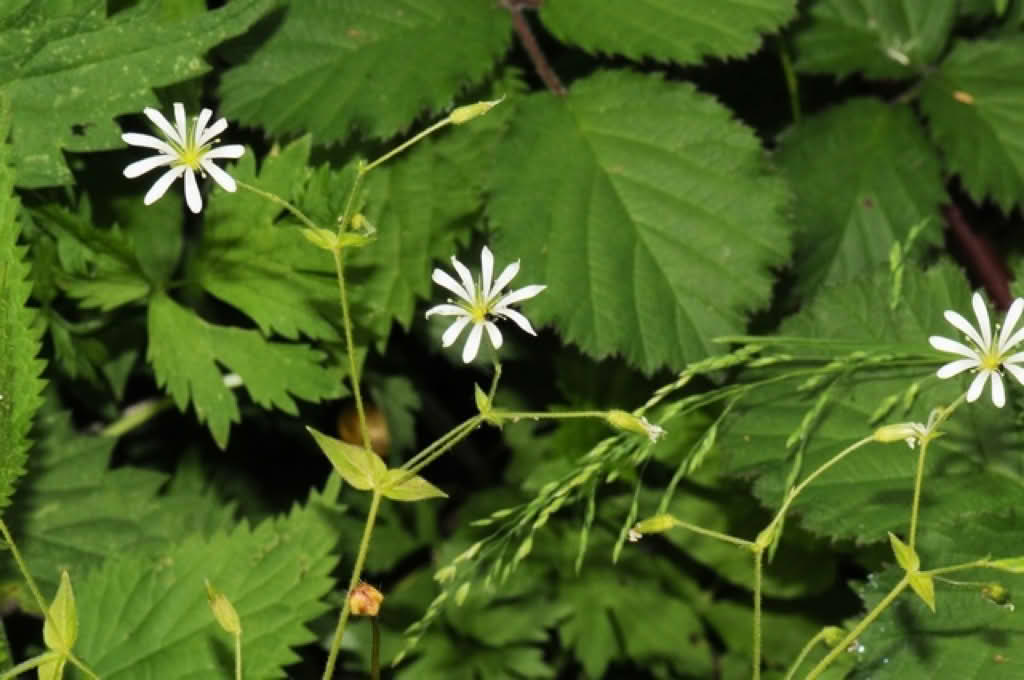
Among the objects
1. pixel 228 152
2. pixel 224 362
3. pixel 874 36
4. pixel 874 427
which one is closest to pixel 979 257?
pixel 874 36

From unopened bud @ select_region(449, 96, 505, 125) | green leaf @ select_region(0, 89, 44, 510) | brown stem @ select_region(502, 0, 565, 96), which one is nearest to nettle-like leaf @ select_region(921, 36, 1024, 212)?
brown stem @ select_region(502, 0, 565, 96)

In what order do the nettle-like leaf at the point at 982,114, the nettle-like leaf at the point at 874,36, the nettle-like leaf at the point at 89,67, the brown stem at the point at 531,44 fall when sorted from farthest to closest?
the nettle-like leaf at the point at 874,36
the nettle-like leaf at the point at 982,114
the brown stem at the point at 531,44
the nettle-like leaf at the point at 89,67

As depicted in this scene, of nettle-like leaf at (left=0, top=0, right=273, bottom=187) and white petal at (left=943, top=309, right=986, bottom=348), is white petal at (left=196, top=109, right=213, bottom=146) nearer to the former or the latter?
nettle-like leaf at (left=0, top=0, right=273, bottom=187)

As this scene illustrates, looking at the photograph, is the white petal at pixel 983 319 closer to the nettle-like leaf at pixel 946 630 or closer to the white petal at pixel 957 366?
the white petal at pixel 957 366

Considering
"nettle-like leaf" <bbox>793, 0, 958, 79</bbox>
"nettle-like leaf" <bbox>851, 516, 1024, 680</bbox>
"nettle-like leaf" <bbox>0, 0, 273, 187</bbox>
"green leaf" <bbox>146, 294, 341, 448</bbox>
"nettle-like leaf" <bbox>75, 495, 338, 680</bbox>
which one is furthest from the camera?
"nettle-like leaf" <bbox>793, 0, 958, 79</bbox>

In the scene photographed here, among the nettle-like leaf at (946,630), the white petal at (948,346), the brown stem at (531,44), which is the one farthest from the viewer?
the brown stem at (531,44)

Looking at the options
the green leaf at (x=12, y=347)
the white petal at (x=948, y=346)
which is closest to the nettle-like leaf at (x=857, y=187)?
the white petal at (x=948, y=346)

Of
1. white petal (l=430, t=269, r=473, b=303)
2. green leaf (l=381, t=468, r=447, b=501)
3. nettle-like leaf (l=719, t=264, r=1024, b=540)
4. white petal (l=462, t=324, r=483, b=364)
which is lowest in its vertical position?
nettle-like leaf (l=719, t=264, r=1024, b=540)
